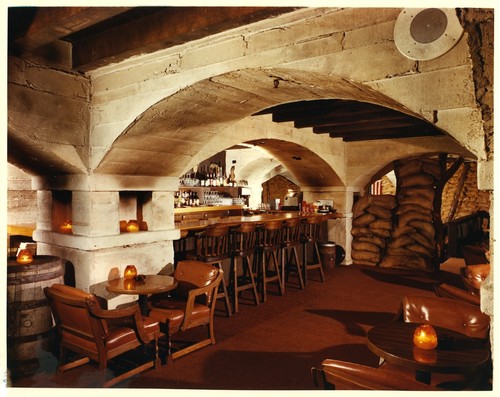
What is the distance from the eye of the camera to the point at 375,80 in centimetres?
219

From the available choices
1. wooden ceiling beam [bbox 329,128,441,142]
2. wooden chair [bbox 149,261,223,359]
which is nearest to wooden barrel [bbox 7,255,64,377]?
wooden chair [bbox 149,261,223,359]

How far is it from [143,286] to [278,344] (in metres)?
1.45

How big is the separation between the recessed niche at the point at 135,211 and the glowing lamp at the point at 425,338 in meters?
Answer: 3.08

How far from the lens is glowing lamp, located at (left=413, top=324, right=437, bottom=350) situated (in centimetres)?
234

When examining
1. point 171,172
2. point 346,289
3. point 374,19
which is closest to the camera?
point 374,19

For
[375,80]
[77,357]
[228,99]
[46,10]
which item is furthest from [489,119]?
[77,357]

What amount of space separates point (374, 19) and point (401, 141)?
586 centimetres

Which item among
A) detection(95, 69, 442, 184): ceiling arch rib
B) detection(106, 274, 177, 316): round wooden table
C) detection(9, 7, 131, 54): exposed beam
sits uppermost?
detection(9, 7, 131, 54): exposed beam

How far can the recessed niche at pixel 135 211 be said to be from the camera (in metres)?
4.57

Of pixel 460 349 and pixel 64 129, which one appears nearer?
pixel 460 349

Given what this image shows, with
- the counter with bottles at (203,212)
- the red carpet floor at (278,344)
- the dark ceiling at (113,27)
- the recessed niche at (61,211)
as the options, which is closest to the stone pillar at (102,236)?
the recessed niche at (61,211)

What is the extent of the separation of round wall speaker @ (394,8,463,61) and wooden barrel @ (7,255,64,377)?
320cm

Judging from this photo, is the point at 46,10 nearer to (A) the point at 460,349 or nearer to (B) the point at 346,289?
(A) the point at 460,349

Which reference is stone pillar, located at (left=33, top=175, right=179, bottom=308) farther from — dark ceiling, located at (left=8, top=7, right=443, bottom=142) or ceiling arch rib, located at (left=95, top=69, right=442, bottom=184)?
dark ceiling, located at (left=8, top=7, right=443, bottom=142)
